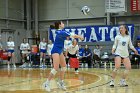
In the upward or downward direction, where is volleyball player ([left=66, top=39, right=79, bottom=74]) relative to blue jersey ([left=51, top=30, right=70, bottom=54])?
downward

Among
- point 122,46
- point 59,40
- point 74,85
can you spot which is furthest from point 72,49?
point 59,40

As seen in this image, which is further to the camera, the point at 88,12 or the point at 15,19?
the point at 15,19

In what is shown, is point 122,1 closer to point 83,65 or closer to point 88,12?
point 88,12

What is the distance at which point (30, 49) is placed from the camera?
26625mm

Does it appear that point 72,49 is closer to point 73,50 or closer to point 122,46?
point 73,50

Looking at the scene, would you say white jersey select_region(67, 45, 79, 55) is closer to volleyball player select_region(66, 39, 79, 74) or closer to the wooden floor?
volleyball player select_region(66, 39, 79, 74)

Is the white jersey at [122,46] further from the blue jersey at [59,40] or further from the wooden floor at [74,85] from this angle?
the blue jersey at [59,40]

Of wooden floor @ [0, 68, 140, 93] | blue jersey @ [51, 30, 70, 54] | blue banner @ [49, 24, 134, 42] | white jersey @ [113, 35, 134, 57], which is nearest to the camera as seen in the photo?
blue jersey @ [51, 30, 70, 54]

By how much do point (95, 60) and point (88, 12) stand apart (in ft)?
15.6

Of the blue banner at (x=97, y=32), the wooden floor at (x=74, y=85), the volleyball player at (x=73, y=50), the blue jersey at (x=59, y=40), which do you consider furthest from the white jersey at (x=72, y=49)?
the blue jersey at (x=59, y=40)

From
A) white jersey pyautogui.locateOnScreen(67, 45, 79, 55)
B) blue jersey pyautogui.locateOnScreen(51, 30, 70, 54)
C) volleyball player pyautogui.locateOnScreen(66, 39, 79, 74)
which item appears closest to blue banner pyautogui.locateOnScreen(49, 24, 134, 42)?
volleyball player pyautogui.locateOnScreen(66, 39, 79, 74)

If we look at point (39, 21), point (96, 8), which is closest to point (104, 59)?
point (96, 8)

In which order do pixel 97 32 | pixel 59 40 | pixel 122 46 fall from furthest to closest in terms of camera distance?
pixel 97 32 < pixel 122 46 < pixel 59 40

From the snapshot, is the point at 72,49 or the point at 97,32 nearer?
the point at 72,49
